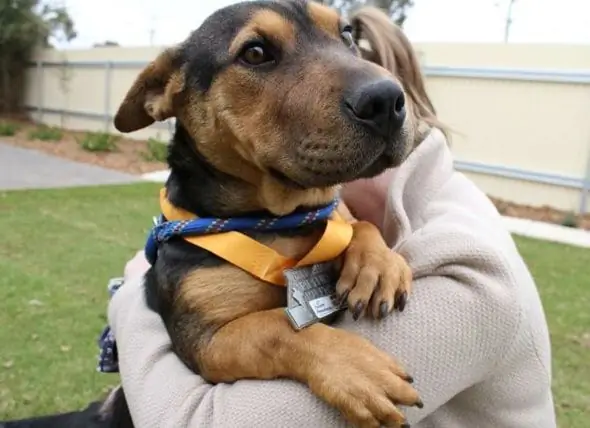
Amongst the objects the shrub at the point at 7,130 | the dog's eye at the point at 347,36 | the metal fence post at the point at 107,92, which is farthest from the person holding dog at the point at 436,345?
the shrub at the point at 7,130

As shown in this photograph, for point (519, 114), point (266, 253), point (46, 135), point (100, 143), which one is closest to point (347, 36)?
point (266, 253)

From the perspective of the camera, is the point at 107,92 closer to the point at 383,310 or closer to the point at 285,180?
the point at 285,180

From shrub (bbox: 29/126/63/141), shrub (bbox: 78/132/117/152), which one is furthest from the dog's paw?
shrub (bbox: 29/126/63/141)

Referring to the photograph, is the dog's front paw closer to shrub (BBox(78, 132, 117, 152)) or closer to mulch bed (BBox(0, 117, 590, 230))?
mulch bed (BBox(0, 117, 590, 230))

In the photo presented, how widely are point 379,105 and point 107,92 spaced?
2100cm

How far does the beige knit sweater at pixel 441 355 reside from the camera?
2055 millimetres

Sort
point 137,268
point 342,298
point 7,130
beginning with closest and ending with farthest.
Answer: point 342,298 < point 137,268 < point 7,130

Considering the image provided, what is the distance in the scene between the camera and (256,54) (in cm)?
268

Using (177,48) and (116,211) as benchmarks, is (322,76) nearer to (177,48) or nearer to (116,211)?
(177,48)

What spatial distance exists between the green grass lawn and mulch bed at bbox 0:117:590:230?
1.99 metres

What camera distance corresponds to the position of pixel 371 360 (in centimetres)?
199

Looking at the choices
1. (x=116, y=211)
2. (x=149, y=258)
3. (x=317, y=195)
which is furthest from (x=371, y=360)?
(x=116, y=211)

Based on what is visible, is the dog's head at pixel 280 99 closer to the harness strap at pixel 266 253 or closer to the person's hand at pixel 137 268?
the harness strap at pixel 266 253

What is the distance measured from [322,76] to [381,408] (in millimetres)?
1040
